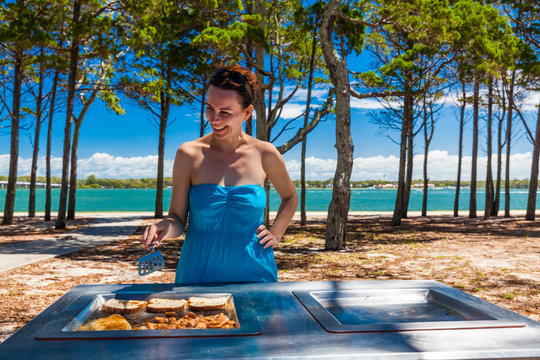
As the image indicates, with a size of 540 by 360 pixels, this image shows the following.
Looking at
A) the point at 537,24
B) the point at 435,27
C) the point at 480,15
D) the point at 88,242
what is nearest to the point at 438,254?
the point at 435,27

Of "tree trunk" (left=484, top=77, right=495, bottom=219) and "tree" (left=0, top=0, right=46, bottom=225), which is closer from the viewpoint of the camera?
"tree" (left=0, top=0, right=46, bottom=225)

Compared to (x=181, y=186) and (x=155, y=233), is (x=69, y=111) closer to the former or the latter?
(x=181, y=186)

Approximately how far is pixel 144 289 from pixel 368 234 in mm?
10291

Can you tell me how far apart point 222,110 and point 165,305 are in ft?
2.25

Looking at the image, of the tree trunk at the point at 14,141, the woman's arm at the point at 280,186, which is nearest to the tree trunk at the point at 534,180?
the woman's arm at the point at 280,186

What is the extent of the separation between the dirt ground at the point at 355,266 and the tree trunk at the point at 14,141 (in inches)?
69.4

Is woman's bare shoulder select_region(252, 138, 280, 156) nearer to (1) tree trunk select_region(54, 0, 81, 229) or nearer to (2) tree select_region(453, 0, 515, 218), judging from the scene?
(2) tree select_region(453, 0, 515, 218)

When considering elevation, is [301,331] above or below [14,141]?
below

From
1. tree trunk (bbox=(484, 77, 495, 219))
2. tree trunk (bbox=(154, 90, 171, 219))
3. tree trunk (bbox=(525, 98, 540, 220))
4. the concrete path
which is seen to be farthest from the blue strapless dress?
tree trunk (bbox=(525, 98, 540, 220))

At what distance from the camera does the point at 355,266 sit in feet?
21.1

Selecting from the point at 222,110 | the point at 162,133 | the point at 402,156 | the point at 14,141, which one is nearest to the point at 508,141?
the point at 402,156

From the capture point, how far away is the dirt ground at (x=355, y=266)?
450cm

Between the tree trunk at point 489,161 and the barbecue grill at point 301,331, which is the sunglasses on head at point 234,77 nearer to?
the barbecue grill at point 301,331

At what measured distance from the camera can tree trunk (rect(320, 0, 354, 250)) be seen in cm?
810
